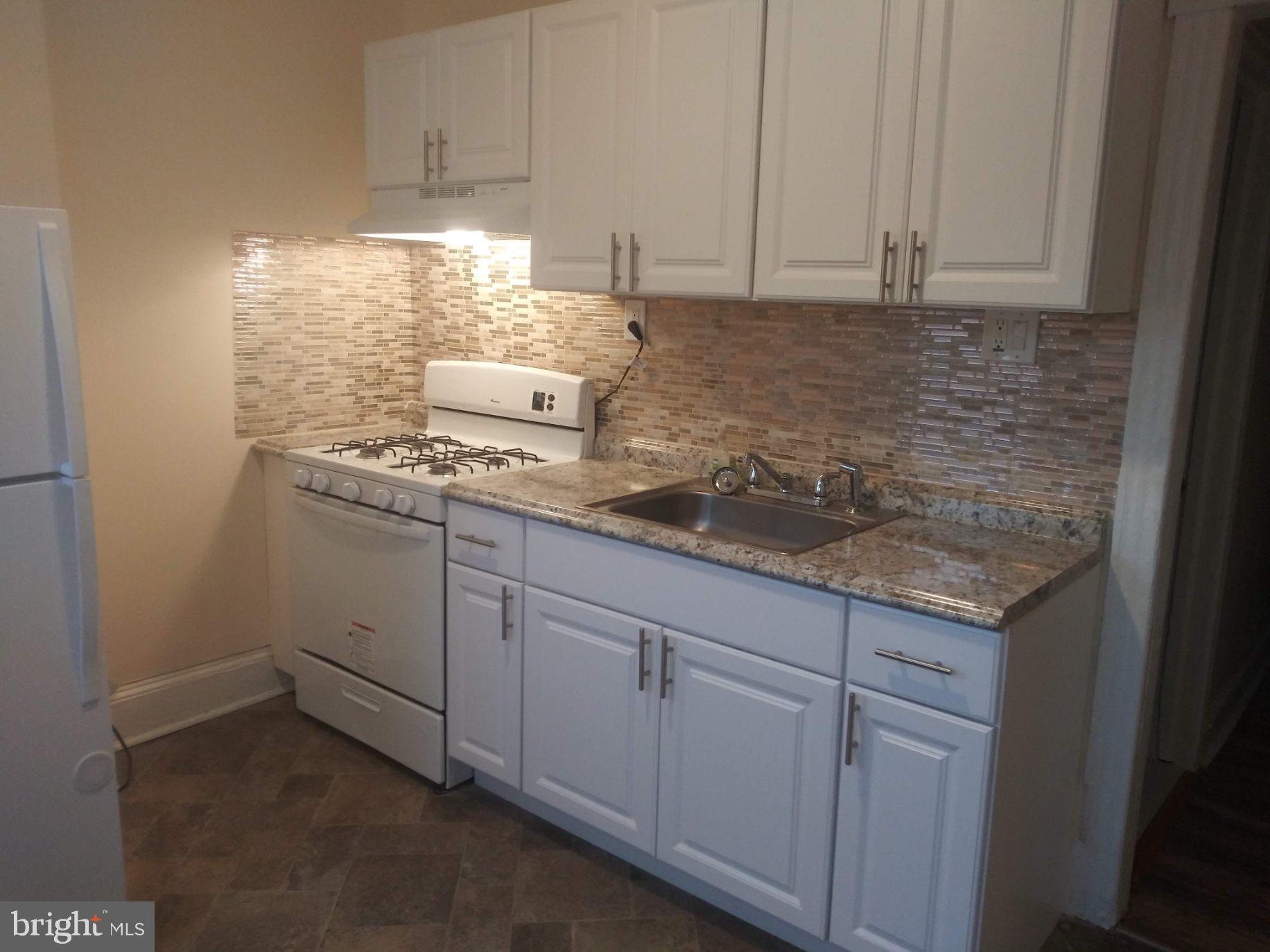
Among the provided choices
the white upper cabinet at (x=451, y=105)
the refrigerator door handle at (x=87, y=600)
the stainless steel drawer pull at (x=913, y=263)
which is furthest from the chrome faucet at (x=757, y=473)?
the refrigerator door handle at (x=87, y=600)

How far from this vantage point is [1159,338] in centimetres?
205

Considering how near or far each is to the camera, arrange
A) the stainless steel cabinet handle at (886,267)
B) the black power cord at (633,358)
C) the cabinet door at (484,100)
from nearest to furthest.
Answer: the stainless steel cabinet handle at (886,267) → the cabinet door at (484,100) → the black power cord at (633,358)

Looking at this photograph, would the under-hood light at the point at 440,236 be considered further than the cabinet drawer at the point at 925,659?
Yes

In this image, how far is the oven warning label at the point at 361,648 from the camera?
294 cm

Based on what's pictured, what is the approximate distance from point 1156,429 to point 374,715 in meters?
2.26

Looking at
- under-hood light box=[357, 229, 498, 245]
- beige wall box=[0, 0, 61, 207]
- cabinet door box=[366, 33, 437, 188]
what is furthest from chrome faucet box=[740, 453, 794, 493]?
beige wall box=[0, 0, 61, 207]

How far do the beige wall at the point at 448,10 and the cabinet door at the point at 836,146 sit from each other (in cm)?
127

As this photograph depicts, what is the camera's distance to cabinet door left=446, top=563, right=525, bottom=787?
2.55 metres

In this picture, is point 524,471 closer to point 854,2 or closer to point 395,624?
point 395,624

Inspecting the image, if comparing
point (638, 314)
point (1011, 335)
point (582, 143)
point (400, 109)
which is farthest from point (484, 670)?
point (400, 109)

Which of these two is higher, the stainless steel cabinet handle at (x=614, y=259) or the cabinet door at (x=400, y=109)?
the cabinet door at (x=400, y=109)

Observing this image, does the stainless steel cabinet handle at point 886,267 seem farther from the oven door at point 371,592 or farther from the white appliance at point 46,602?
the white appliance at point 46,602

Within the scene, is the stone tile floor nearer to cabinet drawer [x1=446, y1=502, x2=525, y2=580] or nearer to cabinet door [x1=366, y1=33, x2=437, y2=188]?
cabinet drawer [x1=446, y1=502, x2=525, y2=580]

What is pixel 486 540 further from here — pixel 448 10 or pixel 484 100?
pixel 448 10
